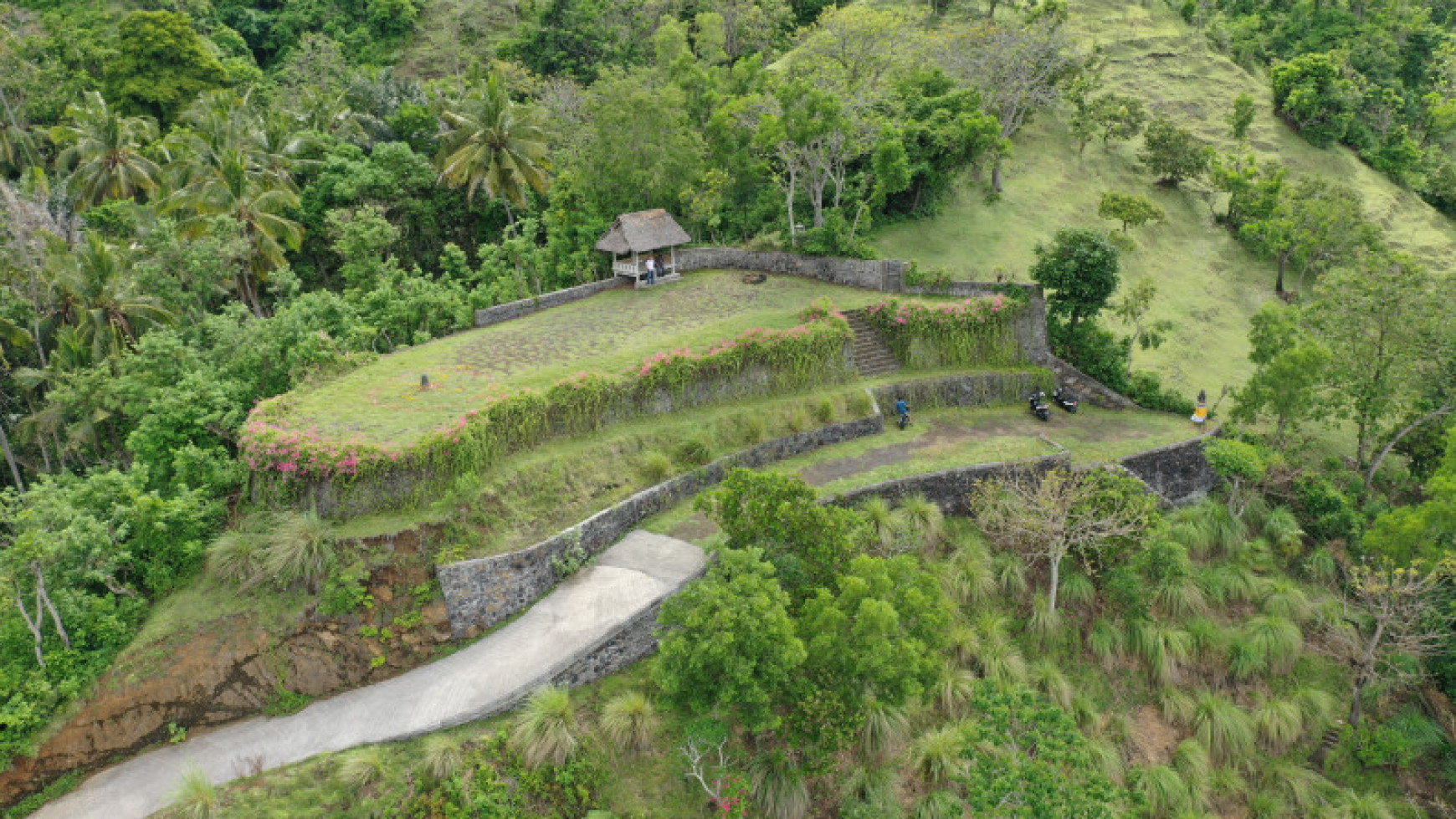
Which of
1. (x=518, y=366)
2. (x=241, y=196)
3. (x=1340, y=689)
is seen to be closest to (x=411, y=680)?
(x=518, y=366)

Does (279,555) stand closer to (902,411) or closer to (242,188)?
(902,411)

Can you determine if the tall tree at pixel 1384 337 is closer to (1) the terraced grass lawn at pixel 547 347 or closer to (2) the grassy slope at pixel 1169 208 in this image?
(2) the grassy slope at pixel 1169 208

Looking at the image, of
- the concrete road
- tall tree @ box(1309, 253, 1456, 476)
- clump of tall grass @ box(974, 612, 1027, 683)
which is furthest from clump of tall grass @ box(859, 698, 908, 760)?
tall tree @ box(1309, 253, 1456, 476)

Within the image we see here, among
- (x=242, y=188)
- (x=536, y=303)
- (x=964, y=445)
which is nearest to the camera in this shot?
(x=964, y=445)

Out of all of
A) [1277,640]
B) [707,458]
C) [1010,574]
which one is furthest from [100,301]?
[1277,640]

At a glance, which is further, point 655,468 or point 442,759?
point 655,468

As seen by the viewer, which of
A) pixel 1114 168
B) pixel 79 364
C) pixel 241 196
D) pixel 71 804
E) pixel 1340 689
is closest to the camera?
pixel 71 804

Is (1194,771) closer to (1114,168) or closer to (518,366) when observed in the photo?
(518,366)

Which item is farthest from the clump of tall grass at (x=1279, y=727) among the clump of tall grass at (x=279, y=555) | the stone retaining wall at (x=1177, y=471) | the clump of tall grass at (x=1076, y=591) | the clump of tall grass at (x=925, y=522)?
the clump of tall grass at (x=279, y=555)
